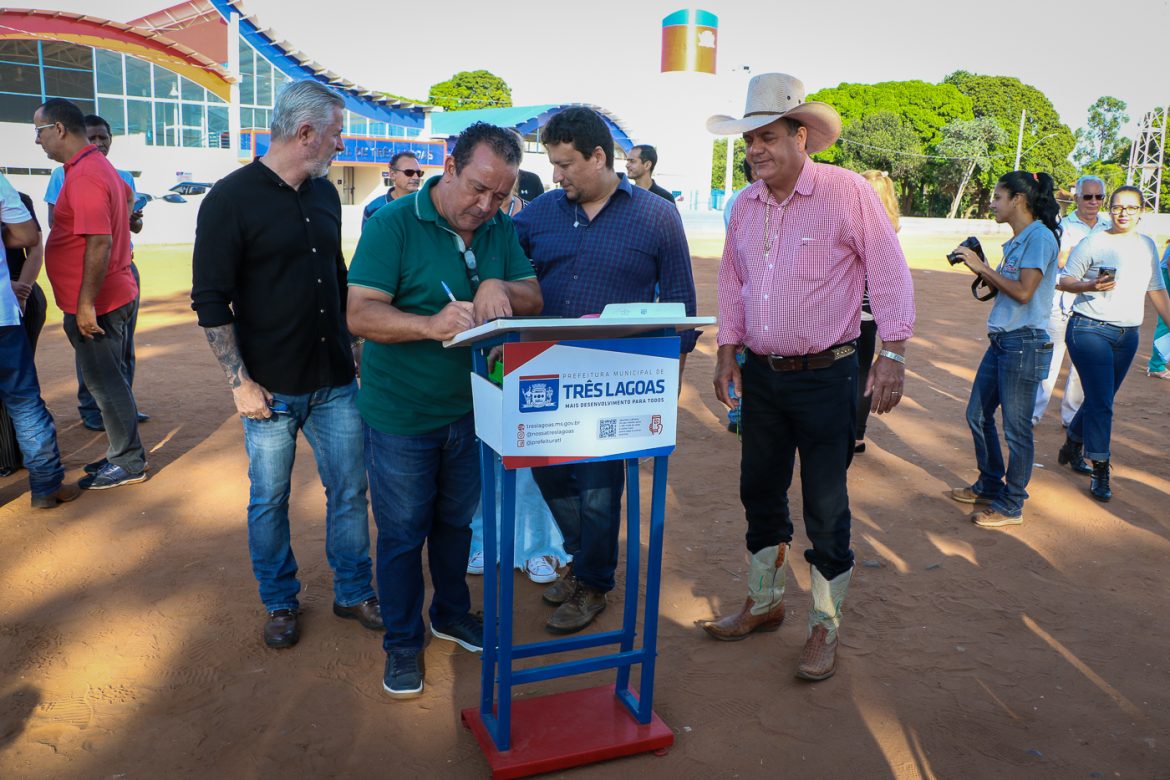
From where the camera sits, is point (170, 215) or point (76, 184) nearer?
point (76, 184)

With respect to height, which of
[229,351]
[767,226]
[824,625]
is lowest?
[824,625]

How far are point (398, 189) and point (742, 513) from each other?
362 centimetres

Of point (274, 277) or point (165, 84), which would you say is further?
point (165, 84)

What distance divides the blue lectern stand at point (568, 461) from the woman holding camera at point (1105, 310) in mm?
4149

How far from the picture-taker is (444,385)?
10.4 feet

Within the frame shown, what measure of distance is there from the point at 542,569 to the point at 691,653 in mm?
973

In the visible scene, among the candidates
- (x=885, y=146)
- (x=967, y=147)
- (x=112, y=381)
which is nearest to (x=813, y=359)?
(x=112, y=381)

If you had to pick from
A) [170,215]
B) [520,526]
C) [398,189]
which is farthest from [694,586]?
[170,215]

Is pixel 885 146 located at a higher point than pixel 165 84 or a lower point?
higher

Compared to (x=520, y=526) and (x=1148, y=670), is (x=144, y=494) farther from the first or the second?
(x=1148, y=670)

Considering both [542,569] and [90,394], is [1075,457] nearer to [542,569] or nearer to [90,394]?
[542,569]

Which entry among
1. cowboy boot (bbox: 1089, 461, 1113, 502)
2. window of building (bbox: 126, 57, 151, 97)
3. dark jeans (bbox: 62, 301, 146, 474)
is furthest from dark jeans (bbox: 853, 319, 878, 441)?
window of building (bbox: 126, 57, 151, 97)

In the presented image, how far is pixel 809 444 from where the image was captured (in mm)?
3535

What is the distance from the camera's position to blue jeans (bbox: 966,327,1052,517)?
5.12m
